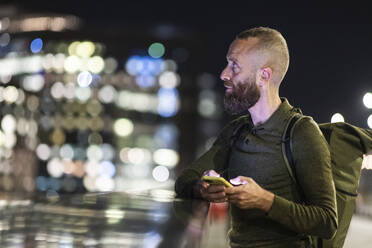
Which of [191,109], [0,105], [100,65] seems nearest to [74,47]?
[100,65]

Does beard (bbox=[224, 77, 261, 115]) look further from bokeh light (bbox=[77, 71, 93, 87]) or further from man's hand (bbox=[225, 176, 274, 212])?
bokeh light (bbox=[77, 71, 93, 87])

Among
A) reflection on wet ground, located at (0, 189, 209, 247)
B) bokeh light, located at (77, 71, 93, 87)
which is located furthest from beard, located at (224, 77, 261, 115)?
bokeh light, located at (77, 71, 93, 87)

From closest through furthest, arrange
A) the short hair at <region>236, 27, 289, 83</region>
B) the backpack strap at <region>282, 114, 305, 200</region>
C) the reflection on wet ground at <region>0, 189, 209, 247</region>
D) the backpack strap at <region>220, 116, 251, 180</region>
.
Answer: the reflection on wet ground at <region>0, 189, 209, 247</region> → the backpack strap at <region>282, 114, 305, 200</region> → the short hair at <region>236, 27, 289, 83</region> → the backpack strap at <region>220, 116, 251, 180</region>

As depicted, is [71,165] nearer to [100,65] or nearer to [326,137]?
[100,65]

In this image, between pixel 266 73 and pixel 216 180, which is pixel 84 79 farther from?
pixel 216 180

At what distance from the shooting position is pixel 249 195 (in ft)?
6.94

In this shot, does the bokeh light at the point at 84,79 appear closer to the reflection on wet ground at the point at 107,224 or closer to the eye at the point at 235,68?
the reflection on wet ground at the point at 107,224

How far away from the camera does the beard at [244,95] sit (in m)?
2.54

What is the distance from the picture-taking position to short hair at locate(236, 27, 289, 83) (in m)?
2.52

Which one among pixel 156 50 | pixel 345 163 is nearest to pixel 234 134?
pixel 345 163

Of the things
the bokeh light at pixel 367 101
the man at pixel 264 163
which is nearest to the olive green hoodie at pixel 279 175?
the man at pixel 264 163

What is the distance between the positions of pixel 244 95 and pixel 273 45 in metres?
0.24

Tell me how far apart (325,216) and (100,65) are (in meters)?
109

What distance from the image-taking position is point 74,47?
10944 centimetres
